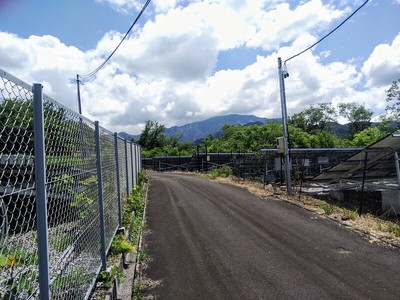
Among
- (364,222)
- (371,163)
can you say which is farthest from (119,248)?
(371,163)

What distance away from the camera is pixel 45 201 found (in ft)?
7.27

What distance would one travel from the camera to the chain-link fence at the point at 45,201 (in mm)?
1840

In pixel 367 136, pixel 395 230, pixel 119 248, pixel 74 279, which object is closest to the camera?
pixel 74 279

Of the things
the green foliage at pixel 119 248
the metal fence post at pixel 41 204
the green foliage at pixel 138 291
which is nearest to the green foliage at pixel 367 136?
the green foliage at pixel 119 248

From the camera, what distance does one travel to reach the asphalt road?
480 cm

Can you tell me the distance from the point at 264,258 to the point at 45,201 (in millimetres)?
4840

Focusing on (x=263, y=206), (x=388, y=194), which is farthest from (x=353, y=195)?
(x=263, y=206)

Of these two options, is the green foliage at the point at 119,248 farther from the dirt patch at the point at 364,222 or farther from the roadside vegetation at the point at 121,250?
the dirt patch at the point at 364,222

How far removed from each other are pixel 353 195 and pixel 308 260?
938 centimetres

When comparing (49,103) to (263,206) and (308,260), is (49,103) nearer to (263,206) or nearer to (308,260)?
(308,260)

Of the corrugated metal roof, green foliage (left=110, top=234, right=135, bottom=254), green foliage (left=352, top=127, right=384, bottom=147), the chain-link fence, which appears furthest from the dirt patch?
green foliage (left=352, top=127, right=384, bottom=147)

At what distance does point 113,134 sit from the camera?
7062mm

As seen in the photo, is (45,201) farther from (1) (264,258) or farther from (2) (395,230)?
(2) (395,230)

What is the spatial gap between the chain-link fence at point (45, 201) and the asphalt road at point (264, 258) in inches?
68.5
